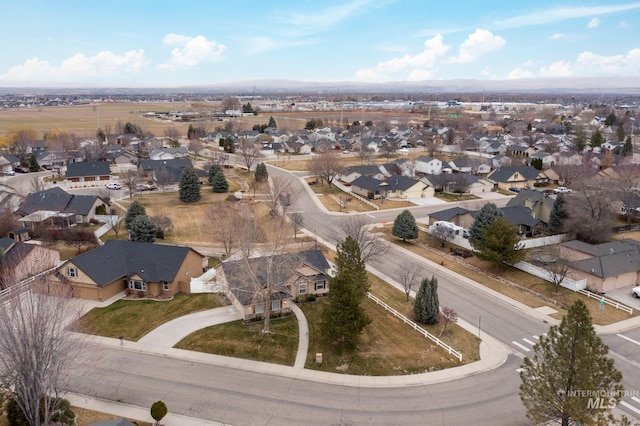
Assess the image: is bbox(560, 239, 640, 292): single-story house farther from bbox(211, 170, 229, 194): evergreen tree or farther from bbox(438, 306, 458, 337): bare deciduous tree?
bbox(211, 170, 229, 194): evergreen tree

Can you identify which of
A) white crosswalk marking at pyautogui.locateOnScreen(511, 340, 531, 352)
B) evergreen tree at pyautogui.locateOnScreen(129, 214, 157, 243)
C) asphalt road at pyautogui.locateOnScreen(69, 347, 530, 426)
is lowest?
white crosswalk marking at pyautogui.locateOnScreen(511, 340, 531, 352)

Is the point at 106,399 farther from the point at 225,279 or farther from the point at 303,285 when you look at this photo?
the point at 303,285

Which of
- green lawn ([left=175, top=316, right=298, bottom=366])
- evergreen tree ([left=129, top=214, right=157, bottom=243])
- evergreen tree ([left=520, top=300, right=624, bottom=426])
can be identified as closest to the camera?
evergreen tree ([left=520, top=300, right=624, bottom=426])

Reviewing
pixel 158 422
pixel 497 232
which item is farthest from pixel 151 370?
pixel 497 232

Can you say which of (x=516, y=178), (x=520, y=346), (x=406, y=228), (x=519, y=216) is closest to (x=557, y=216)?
(x=519, y=216)

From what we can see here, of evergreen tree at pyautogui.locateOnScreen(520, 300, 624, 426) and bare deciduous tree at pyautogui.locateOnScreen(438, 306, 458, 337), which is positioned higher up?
evergreen tree at pyautogui.locateOnScreen(520, 300, 624, 426)

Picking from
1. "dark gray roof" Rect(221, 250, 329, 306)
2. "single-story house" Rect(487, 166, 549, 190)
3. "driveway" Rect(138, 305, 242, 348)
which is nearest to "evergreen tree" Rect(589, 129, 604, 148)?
"single-story house" Rect(487, 166, 549, 190)

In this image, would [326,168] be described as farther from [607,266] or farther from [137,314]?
[137,314]
